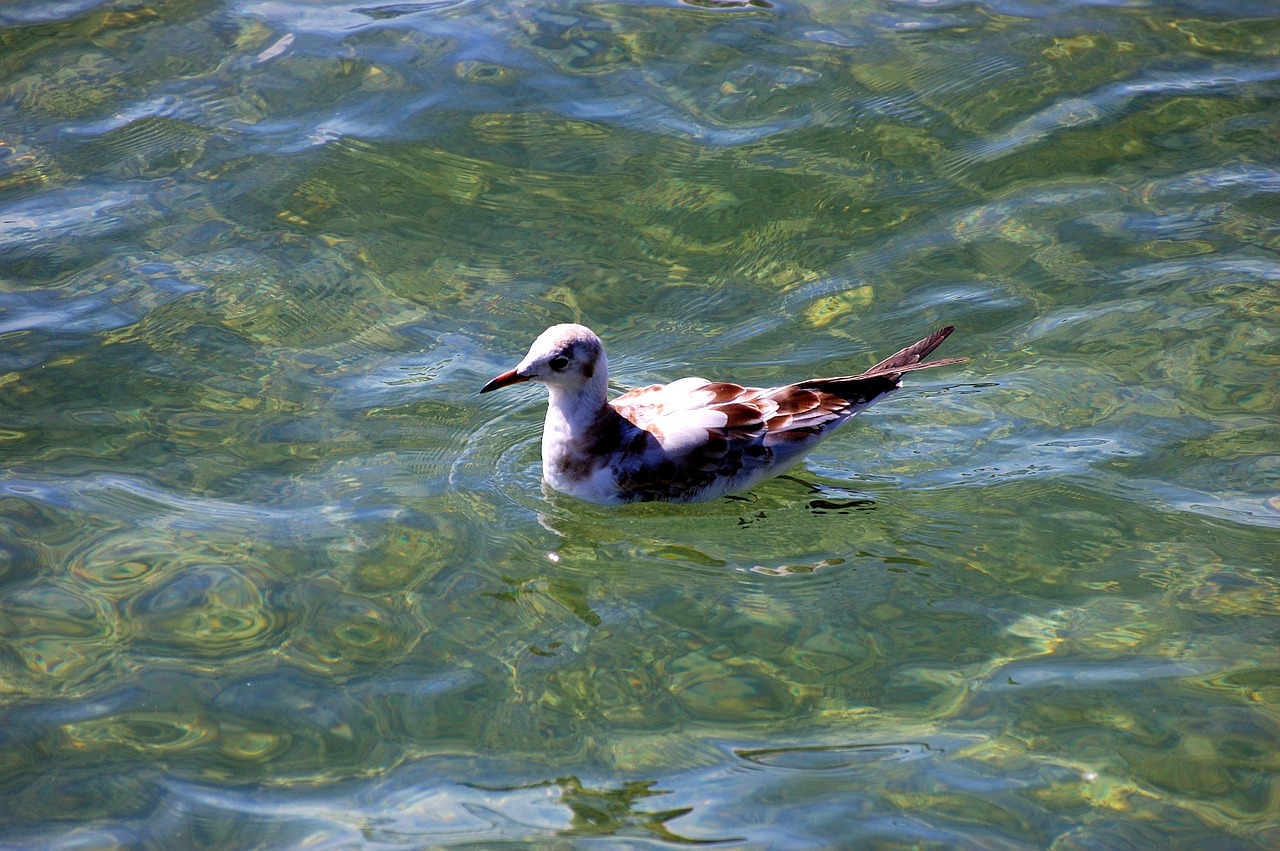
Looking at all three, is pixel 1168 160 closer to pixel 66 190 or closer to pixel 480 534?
pixel 480 534

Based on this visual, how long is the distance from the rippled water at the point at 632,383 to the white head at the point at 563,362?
0.73 metres

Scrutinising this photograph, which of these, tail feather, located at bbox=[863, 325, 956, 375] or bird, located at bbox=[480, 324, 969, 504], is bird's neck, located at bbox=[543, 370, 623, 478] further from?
tail feather, located at bbox=[863, 325, 956, 375]

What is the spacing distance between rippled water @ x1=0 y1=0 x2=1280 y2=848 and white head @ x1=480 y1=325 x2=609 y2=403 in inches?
28.7

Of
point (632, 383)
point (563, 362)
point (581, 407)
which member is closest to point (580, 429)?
point (581, 407)

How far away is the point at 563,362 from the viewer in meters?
7.41

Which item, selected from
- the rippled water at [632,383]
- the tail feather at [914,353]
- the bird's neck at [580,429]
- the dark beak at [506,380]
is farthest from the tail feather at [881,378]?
the dark beak at [506,380]

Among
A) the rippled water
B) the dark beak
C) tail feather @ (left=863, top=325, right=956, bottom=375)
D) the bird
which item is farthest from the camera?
tail feather @ (left=863, top=325, right=956, bottom=375)

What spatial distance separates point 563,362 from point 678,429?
802mm

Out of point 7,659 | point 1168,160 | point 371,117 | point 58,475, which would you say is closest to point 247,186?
point 371,117

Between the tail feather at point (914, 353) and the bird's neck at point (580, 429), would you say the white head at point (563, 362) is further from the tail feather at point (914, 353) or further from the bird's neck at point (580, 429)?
the tail feather at point (914, 353)

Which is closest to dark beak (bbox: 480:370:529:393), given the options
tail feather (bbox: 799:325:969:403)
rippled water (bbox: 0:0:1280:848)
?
rippled water (bbox: 0:0:1280:848)

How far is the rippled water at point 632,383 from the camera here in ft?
18.5

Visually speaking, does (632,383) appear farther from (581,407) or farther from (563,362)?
(563,362)

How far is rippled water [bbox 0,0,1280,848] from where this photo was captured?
18.5ft
